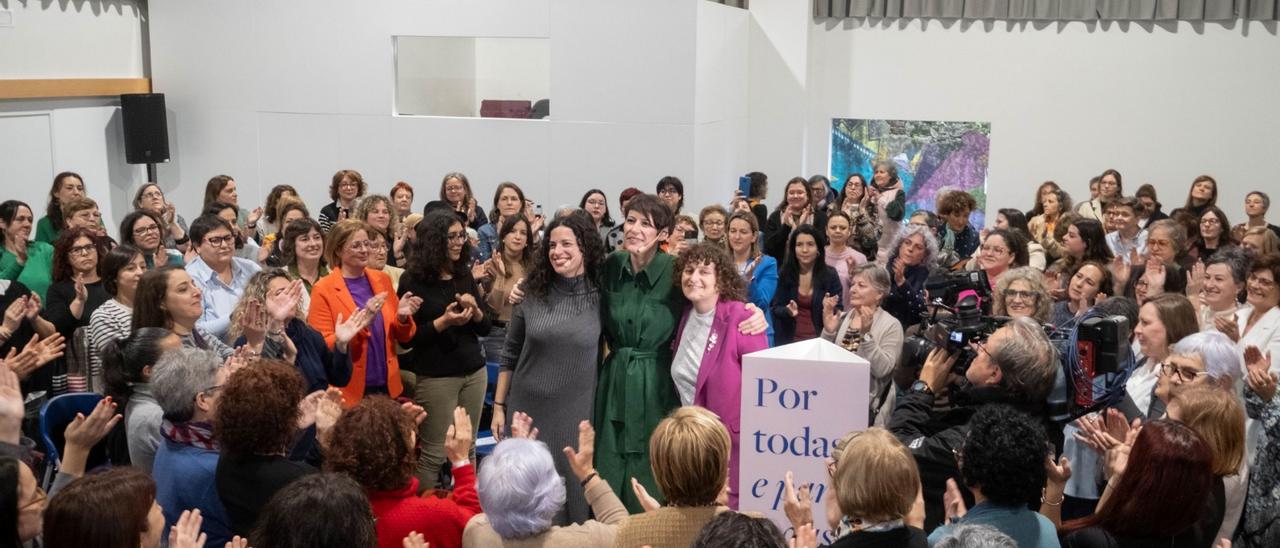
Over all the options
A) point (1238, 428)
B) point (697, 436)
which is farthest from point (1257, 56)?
point (697, 436)

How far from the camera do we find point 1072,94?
11.2 m

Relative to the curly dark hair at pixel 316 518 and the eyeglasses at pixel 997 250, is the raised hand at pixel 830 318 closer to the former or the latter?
the eyeglasses at pixel 997 250

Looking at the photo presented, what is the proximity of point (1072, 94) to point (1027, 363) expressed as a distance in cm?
856

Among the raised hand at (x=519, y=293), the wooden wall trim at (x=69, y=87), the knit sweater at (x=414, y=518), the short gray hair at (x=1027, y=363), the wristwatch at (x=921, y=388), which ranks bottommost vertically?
the knit sweater at (x=414, y=518)

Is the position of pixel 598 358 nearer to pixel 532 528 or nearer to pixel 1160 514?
pixel 532 528

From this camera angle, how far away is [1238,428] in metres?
3.20

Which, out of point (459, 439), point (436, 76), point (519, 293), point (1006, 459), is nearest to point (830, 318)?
point (519, 293)

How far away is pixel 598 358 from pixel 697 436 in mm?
1415

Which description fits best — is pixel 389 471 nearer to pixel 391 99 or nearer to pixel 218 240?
pixel 218 240

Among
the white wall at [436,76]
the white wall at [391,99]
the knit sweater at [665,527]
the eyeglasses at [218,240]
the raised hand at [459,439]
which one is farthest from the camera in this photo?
the white wall at [436,76]

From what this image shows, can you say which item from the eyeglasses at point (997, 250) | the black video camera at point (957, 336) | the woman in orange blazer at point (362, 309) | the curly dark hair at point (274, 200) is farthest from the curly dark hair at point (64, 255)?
the eyeglasses at point (997, 250)

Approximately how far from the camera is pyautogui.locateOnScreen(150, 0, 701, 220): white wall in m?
9.95

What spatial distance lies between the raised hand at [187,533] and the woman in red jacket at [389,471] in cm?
37

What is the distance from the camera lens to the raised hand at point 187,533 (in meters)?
2.68
